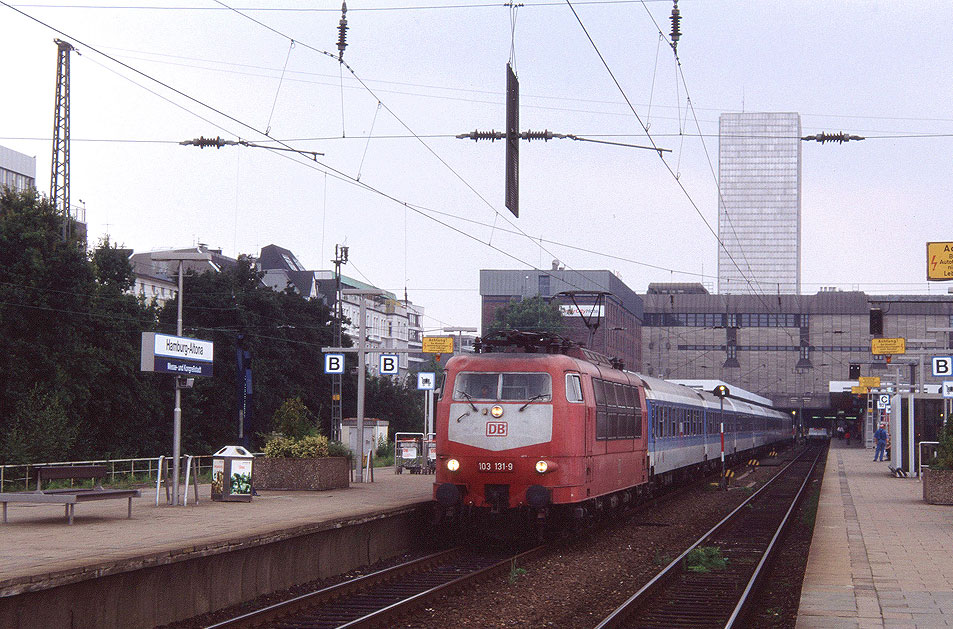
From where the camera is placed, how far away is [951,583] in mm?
12734

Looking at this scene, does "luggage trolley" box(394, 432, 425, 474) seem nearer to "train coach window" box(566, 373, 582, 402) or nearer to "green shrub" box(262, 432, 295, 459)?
"green shrub" box(262, 432, 295, 459)

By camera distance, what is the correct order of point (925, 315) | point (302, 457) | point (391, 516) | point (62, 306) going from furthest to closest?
1. point (925, 315)
2. point (62, 306)
3. point (302, 457)
4. point (391, 516)

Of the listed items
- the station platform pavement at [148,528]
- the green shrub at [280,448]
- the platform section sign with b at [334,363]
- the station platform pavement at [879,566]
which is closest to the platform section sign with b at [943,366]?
the station platform pavement at [879,566]

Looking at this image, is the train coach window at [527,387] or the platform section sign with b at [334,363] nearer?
the train coach window at [527,387]

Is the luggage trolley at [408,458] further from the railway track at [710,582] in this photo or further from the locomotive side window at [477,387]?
the locomotive side window at [477,387]

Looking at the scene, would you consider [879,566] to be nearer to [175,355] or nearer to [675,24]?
[675,24]

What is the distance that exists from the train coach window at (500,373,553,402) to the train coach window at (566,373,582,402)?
319 millimetres

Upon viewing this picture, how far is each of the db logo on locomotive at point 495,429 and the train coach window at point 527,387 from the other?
425mm

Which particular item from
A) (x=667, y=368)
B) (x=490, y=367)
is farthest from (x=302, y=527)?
(x=667, y=368)

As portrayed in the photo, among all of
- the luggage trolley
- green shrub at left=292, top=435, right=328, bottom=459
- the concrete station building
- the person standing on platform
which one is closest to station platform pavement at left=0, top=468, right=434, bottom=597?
green shrub at left=292, top=435, right=328, bottom=459

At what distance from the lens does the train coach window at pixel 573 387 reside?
17672 mm

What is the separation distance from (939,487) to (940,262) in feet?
22.5

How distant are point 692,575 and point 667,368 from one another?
11326 centimetres

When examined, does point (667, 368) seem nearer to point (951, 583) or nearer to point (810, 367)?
point (810, 367)
